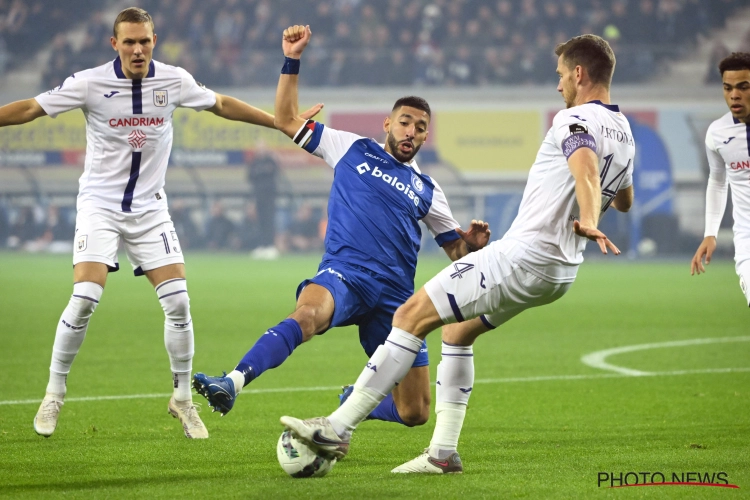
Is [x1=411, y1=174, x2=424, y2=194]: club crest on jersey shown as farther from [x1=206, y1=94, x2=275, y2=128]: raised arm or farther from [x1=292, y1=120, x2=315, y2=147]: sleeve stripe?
[x1=206, y1=94, x2=275, y2=128]: raised arm

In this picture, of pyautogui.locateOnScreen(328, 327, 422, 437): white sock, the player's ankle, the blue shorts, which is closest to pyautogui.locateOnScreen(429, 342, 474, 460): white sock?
the player's ankle

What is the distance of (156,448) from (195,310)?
899 centimetres

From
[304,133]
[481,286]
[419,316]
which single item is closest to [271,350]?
[419,316]

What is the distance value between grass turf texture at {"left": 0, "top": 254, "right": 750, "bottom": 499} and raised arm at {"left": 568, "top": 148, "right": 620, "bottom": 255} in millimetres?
1184

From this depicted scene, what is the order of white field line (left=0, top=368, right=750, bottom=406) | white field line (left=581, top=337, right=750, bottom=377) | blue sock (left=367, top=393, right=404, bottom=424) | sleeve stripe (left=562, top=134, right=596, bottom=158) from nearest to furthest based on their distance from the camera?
sleeve stripe (left=562, top=134, right=596, bottom=158), blue sock (left=367, top=393, right=404, bottom=424), white field line (left=0, top=368, right=750, bottom=406), white field line (left=581, top=337, right=750, bottom=377)

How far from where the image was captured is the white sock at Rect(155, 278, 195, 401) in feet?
20.8

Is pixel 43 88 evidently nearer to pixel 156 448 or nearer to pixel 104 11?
pixel 104 11

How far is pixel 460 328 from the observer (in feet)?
17.4

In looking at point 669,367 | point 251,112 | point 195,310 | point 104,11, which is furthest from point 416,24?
point 251,112

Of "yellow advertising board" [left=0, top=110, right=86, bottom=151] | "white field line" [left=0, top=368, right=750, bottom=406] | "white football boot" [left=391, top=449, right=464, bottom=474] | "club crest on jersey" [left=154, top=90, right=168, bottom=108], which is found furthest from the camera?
"yellow advertising board" [left=0, top=110, right=86, bottom=151]

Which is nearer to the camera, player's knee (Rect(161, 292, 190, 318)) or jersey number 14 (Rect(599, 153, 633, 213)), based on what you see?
jersey number 14 (Rect(599, 153, 633, 213))

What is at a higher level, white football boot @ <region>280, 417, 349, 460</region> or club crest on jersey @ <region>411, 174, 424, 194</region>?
club crest on jersey @ <region>411, 174, 424, 194</region>

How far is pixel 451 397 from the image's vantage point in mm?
5250

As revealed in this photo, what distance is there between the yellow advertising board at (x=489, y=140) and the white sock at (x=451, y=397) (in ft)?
75.2
